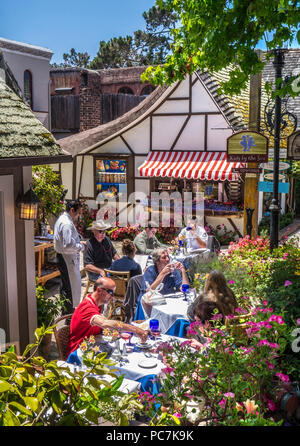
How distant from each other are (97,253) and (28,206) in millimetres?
2682

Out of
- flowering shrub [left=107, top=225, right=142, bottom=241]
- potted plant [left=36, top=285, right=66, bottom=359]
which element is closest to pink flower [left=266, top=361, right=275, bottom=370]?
potted plant [left=36, top=285, right=66, bottom=359]

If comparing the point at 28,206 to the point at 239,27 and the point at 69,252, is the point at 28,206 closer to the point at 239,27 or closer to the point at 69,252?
the point at 69,252

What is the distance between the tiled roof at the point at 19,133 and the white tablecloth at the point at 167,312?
239cm

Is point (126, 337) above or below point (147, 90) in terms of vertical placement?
below

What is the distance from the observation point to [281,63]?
26.4ft

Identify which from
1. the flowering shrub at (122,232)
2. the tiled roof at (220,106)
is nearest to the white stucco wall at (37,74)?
the tiled roof at (220,106)

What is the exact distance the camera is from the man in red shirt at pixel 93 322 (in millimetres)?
4647

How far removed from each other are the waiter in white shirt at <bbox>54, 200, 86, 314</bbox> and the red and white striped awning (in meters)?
7.54

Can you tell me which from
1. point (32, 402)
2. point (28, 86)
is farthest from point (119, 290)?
point (28, 86)

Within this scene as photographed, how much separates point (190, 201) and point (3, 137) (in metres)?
11.2

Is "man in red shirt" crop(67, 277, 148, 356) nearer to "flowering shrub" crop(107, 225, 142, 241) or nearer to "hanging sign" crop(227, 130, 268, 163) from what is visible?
"hanging sign" crop(227, 130, 268, 163)

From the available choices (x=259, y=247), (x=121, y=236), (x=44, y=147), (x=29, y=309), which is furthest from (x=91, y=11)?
(x=121, y=236)

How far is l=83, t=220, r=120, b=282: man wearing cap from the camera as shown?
25.5 ft

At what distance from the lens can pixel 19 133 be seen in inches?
202
